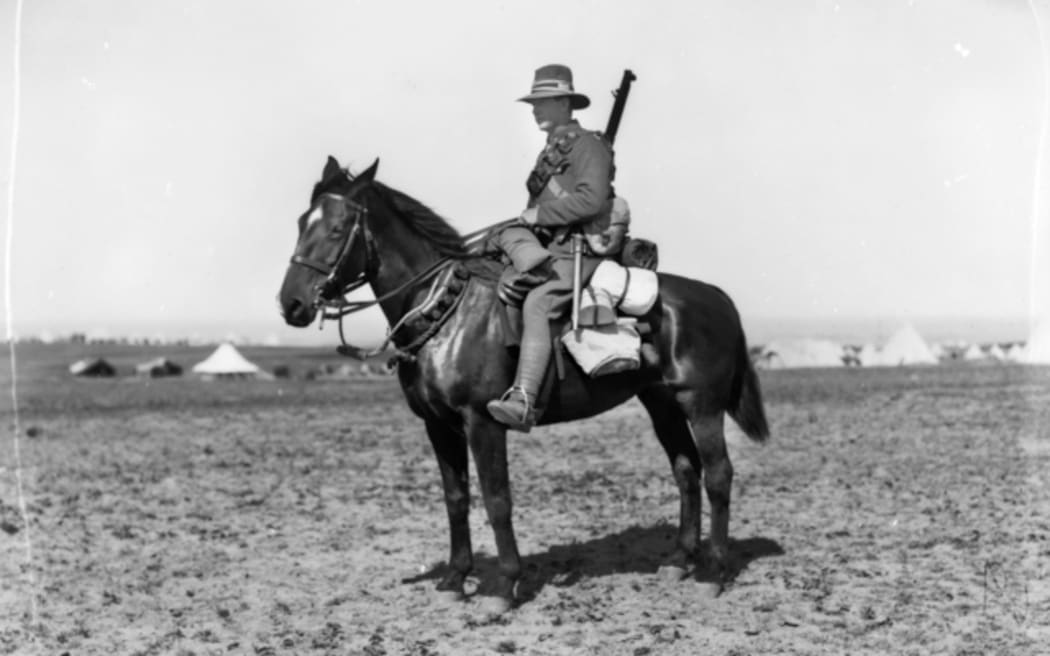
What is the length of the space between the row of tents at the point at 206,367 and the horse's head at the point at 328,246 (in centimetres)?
3821

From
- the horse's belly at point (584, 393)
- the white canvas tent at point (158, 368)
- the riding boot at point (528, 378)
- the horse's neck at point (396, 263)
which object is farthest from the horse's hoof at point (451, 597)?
the white canvas tent at point (158, 368)

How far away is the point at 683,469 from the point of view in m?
9.88

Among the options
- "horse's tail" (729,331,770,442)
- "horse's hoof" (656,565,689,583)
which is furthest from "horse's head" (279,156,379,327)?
"horse's hoof" (656,565,689,583)

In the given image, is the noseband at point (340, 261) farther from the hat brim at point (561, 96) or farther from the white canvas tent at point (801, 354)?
the white canvas tent at point (801, 354)

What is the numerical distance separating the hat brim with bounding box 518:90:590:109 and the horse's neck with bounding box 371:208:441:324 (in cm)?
136

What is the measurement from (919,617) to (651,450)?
9872mm

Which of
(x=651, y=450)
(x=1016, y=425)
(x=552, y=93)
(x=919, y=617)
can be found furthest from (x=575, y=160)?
(x=1016, y=425)

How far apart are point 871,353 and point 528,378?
41.6m

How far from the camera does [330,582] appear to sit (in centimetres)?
1045

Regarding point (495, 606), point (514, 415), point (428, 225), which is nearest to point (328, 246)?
point (428, 225)

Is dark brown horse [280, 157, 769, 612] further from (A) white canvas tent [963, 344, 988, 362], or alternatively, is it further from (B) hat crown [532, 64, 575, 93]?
(A) white canvas tent [963, 344, 988, 362]

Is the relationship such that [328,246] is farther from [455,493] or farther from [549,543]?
[549,543]

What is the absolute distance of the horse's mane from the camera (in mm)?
8875

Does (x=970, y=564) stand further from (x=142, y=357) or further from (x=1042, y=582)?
(x=142, y=357)
